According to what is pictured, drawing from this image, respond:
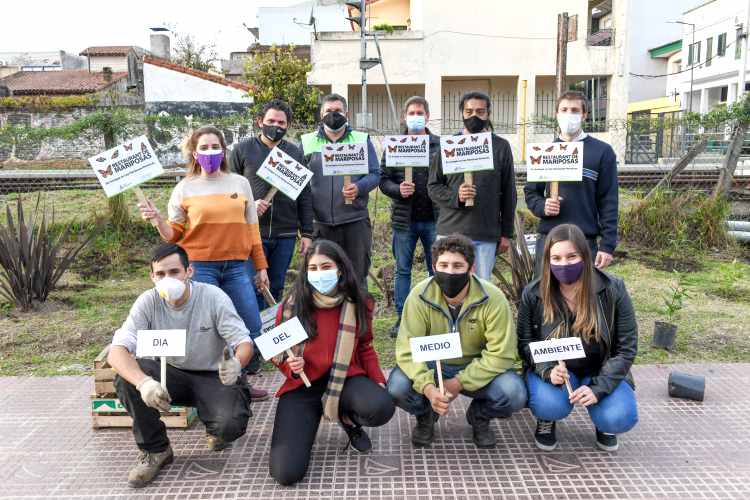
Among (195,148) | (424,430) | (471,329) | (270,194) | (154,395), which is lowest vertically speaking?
(424,430)

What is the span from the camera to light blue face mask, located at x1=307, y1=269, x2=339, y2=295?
11.7ft

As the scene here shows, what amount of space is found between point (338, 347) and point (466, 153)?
1.73 meters

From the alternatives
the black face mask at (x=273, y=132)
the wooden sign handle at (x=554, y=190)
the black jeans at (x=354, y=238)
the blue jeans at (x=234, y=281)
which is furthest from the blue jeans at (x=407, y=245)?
the blue jeans at (x=234, y=281)

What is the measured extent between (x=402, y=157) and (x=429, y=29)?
1834 cm

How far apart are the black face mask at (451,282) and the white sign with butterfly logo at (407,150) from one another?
60.2 inches

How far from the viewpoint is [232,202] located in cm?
417

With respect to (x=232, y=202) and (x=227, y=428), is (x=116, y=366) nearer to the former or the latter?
(x=227, y=428)

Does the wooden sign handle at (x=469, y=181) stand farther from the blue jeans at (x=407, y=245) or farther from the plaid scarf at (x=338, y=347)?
the plaid scarf at (x=338, y=347)

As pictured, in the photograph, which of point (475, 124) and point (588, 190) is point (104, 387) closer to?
point (475, 124)

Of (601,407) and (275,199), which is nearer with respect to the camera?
(601,407)

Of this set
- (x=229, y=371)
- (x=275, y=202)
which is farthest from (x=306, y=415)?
(x=275, y=202)

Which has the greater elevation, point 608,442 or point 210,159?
point 210,159

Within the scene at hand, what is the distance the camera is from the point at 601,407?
354 cm

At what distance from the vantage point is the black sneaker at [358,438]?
363 centimetres
